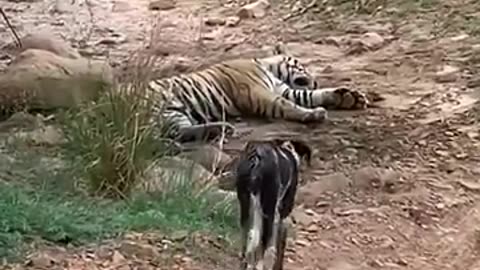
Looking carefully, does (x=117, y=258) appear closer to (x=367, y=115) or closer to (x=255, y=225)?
(x=255, y=225)

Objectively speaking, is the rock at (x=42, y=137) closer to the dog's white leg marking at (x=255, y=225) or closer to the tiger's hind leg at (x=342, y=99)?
the tiger's hind leg at (x=342, y=99)

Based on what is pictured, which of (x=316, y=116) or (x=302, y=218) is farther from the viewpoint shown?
(x=316, y=116)

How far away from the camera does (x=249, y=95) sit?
555 centimetres

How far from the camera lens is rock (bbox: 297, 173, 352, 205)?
4066 mm

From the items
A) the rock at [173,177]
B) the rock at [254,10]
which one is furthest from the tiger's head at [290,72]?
the rock at [173,177]

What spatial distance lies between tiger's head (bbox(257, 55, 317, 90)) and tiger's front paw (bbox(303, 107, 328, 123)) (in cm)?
41

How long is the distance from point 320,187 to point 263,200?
156cm

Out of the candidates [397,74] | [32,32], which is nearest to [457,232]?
A: [397,74]

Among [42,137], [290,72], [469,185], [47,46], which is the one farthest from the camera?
[47,46]

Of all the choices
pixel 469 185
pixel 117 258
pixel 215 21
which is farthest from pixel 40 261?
pixel 215 21

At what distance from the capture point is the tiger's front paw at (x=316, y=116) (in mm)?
5293

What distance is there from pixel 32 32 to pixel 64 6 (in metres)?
0.76

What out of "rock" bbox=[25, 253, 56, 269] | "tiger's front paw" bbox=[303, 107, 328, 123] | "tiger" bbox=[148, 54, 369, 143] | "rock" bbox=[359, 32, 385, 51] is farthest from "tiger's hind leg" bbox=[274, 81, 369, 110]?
"rock" bbox=[25, 253, 56, 269]

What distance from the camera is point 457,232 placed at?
367cm
